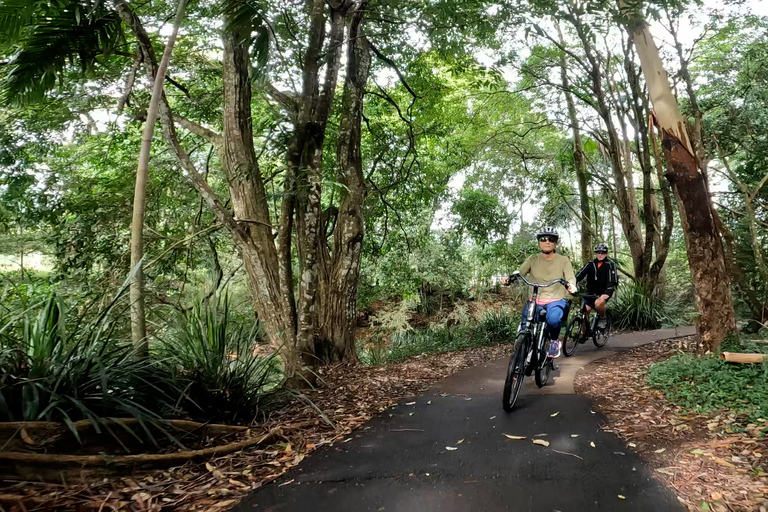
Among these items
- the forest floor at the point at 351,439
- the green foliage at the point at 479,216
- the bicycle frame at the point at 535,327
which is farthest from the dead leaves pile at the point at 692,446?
the green foliage at the point at 479,216

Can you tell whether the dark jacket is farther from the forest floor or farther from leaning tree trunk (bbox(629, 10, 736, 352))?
the forest floor

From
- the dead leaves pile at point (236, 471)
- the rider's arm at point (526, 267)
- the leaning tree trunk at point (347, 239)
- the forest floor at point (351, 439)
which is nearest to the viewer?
the dead leaves pile at point (236, 471)

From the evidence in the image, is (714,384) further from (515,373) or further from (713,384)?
(515,373)

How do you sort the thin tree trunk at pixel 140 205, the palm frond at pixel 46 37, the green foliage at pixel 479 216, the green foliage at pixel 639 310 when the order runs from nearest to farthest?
1. the thin tree trunk at pixel 140 205
2. the palm frond at pixel 46 37
3. the green foliage at pixel 639 310
4. the green foliage at pixel 479 216

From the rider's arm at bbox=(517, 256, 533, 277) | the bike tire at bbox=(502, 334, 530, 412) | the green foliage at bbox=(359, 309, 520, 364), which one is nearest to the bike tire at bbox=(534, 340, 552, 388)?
the bike tire at bbox=(502, 334, 530, 412)

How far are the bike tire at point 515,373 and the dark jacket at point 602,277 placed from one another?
404 cm

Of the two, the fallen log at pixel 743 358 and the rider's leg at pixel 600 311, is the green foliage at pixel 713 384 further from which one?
the rider's leg at pixel 600 311

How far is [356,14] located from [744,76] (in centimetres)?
881

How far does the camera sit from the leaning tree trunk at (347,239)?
7.63m

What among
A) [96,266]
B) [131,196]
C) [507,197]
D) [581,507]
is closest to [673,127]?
[581,507]

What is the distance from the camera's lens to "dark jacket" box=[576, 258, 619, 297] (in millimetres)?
8453

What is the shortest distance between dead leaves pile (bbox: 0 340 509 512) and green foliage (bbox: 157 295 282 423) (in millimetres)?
345

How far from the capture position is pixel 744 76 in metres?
10.2

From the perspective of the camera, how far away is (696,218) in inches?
240
